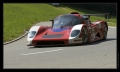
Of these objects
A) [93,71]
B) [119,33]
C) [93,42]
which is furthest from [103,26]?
[119,33]

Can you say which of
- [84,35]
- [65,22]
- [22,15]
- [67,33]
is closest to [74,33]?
[67,33]

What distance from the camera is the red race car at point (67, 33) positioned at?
12.4 m

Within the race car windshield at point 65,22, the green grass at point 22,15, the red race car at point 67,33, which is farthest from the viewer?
the green grass at point 22,15

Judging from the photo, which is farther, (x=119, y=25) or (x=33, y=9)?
(x=33, y=9)

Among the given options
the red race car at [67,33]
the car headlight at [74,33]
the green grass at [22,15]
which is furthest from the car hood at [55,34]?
the green grass at [22,15]

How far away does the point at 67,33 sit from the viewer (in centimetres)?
1261

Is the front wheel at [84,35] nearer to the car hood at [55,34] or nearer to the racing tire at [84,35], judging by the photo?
the racing tire at [84,35]

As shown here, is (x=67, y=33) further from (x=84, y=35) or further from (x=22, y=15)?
(x=22, y=15)

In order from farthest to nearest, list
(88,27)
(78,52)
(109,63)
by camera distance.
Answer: (88,27) < (78,52) < (109,63)

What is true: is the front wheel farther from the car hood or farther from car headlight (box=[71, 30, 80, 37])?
the car hood

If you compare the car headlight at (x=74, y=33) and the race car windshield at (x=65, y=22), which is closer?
the car headlight at (x=74, y=33)

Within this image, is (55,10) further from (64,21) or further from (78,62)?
(78,62)

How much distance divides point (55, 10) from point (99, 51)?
27869 millimetres

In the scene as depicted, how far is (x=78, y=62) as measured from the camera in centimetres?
843
